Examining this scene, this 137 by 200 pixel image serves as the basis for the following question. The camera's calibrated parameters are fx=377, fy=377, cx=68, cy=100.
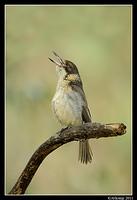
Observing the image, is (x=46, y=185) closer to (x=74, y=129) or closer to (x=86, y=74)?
(x=86, y=74)

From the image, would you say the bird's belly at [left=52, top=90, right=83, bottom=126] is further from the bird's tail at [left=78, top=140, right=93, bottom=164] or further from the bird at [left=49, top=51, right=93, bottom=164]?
the bird's tail at [left=78, top=140, right=93, bottom=164]

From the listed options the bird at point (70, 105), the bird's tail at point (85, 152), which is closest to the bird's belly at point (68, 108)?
→ the bird at point (70, 105)

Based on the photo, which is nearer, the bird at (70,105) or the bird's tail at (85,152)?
the bird at (70,105)

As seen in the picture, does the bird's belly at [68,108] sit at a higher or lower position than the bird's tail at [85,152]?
higher

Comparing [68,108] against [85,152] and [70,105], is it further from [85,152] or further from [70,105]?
[85,152]

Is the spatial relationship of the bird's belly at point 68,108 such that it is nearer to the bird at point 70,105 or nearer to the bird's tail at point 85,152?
the bird at point 70,105

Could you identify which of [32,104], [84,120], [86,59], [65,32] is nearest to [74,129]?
[84,120]

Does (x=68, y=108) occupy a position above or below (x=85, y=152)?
A: above

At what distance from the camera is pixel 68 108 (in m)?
5.46

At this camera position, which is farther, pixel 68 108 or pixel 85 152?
Answer: pixel 85 152

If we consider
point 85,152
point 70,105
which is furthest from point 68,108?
point 85,152

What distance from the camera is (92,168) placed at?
26.6ft

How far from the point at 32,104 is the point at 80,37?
226cm

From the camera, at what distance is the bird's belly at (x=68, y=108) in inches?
215
